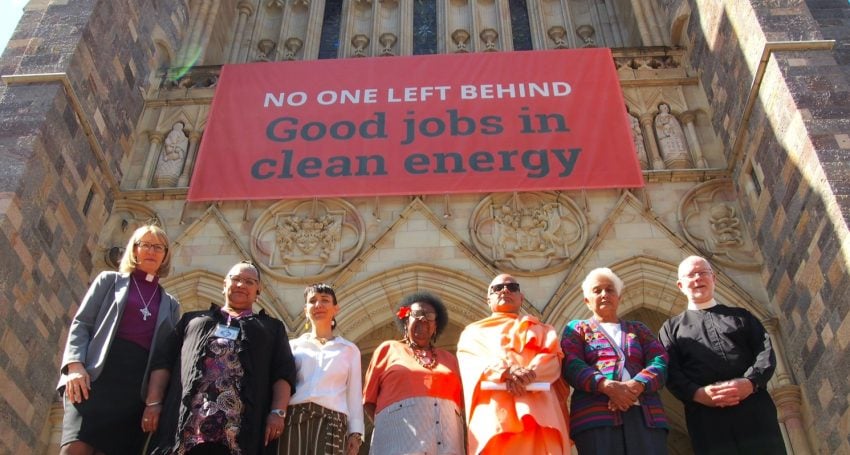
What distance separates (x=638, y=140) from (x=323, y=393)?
685 centimetres

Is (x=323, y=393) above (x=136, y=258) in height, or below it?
below

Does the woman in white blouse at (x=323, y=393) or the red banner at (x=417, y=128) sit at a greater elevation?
the red banner at (x=417, y=128)

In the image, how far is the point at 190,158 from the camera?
10.3 meters

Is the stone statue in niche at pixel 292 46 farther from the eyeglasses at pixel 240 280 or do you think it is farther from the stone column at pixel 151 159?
the eyeglasses at pixel 240 280

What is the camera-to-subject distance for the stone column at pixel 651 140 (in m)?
9.85

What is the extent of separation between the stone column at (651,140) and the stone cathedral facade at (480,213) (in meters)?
0.03

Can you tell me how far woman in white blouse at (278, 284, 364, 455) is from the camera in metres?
4.34

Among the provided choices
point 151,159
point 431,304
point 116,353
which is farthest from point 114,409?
point 151,159

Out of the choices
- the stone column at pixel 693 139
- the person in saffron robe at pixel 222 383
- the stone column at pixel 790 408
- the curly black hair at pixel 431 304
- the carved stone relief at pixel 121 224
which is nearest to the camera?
the person in saffron robe at pixel 222 383

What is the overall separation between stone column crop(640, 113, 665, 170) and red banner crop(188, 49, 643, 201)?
39cm

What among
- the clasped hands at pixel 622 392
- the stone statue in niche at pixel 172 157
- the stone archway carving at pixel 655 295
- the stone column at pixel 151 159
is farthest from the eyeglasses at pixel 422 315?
the stone column at pixel 151 159

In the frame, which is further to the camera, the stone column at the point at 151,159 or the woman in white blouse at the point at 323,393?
the stone column at the point at 151,159

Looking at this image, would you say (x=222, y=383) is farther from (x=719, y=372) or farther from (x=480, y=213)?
(x=480, y=213)

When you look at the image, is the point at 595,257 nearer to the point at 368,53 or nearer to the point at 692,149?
the point at 692,149
